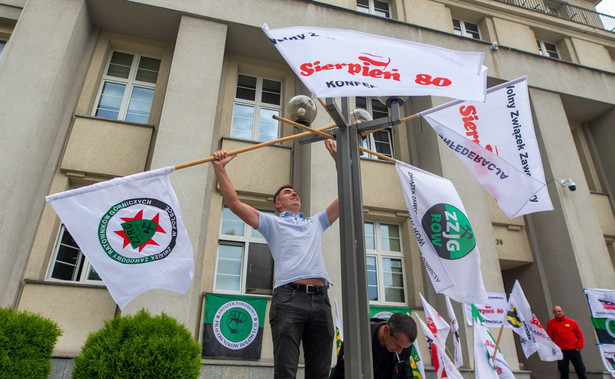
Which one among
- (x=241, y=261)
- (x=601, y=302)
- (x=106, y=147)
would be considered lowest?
(x=601, y=302)

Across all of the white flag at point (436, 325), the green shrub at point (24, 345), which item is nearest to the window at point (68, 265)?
the green shrub at point (24, 345)

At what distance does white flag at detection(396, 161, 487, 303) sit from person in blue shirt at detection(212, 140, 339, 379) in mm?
973

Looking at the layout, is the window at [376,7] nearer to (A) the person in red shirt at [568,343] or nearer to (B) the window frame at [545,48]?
(B) the window frame at [545,48]

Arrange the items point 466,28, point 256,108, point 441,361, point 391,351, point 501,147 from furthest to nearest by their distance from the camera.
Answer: point 466,28
point 256,108
point 441,361
point 501,147
point 391,351

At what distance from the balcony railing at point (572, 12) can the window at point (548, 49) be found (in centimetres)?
138

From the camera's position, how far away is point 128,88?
9.82m

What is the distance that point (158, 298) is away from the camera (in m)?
6.91

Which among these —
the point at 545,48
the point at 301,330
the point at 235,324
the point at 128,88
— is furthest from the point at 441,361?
the point at 545,48

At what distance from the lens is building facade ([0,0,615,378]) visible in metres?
7.46

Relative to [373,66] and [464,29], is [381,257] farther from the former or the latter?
[464,29]

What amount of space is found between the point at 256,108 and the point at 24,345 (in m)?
7.50

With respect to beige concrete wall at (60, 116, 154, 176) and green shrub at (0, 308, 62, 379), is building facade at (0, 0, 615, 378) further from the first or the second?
green shrub at (0, 308, 62, 379)

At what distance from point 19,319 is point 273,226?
3166mm

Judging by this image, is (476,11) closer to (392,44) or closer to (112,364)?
(392,44)
